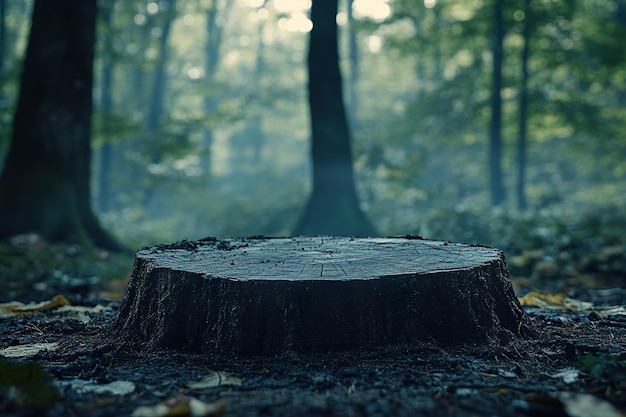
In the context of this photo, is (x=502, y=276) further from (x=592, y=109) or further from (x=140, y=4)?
(x=140, y=4)

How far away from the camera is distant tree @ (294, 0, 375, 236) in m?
9.16

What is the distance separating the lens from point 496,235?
32.2 ft

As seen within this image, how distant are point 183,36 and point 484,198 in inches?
905

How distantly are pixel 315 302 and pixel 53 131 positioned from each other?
21.5 ft

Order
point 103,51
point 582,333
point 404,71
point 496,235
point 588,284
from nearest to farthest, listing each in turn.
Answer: point 582,333, point 588,284, point 496,235, point 103,51, point 404,71

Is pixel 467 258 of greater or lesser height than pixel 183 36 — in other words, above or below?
below

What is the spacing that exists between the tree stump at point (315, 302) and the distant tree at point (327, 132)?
5632 millimetres

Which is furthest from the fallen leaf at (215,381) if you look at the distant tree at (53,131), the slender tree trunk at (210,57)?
the slender tree trunk at (210,57)

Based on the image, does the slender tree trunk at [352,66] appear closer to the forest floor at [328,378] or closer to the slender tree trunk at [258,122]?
the slender tree trunk at [258,122]

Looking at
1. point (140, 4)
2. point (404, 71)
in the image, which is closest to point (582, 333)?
point (140, 4)

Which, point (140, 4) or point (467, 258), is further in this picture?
point (140, 4)

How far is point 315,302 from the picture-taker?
2.87 metres

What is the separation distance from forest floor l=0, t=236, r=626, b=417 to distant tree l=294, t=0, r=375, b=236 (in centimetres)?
530

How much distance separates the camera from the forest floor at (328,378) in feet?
7.16
